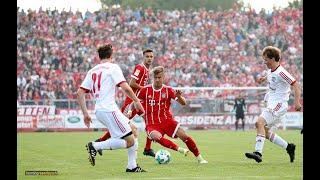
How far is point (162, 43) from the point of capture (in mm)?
43781

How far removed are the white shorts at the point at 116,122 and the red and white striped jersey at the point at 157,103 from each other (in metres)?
3.00

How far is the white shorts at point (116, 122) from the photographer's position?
1197 centimetres

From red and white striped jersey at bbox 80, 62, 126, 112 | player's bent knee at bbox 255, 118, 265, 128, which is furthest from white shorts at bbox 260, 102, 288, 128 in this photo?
red and white striped jersey at bbox 80, 62, 126, 112

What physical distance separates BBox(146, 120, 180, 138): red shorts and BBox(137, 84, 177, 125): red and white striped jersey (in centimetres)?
8

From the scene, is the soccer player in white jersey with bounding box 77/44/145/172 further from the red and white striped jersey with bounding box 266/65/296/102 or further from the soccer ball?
the red and white striped jersey with bounding box 266/65/296/102

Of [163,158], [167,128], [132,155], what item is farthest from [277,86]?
[132,155]

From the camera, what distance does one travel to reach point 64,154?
58.3ft

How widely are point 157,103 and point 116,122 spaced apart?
3.13m

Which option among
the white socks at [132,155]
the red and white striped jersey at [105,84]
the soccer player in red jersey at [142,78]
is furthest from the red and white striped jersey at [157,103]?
the red and white striped jersey at [105,84]

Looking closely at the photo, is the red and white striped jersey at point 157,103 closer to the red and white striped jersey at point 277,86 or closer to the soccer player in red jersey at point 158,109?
the soccer player in red jersey at point 158,109

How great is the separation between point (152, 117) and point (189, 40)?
29.8 meters

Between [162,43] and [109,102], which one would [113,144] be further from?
[162,43]
